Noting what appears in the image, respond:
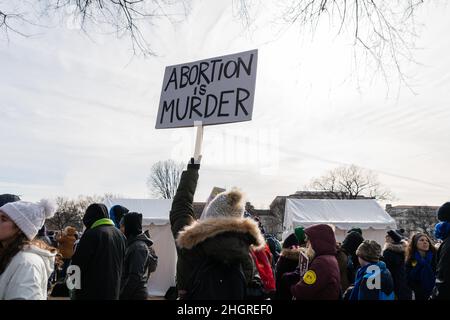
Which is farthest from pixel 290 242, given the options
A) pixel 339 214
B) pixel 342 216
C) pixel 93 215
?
pixel 339 214

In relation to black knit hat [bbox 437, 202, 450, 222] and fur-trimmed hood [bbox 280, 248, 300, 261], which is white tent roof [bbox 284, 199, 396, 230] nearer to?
fur-trimmed hood [bbox 280, 248, 300, 261]

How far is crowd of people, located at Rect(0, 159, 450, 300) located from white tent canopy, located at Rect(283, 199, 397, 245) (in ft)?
29.2

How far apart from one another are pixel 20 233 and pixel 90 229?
1434 millimetres

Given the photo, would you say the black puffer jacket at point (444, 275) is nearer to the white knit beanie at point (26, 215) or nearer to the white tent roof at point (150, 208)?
the white knit beanie at point (26, 215)

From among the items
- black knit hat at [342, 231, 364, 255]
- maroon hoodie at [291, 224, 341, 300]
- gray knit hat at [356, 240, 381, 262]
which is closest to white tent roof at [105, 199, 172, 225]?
black knit hat at [342, 231, 364, 255]

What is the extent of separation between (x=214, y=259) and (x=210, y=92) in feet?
5.42

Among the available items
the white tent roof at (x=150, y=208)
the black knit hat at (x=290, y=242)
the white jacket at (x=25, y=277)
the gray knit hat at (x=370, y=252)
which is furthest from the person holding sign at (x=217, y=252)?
the white tent roof at (x=150, y=208)

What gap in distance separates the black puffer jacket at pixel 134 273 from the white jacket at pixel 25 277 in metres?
2.44

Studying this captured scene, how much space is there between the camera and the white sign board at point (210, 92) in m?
3.40

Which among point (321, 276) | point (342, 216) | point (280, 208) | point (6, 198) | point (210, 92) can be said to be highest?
point (280, 208)

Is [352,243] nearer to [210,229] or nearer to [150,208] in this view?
[210,229]

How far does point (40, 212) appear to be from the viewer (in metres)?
2.75

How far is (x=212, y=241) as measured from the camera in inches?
92.4
